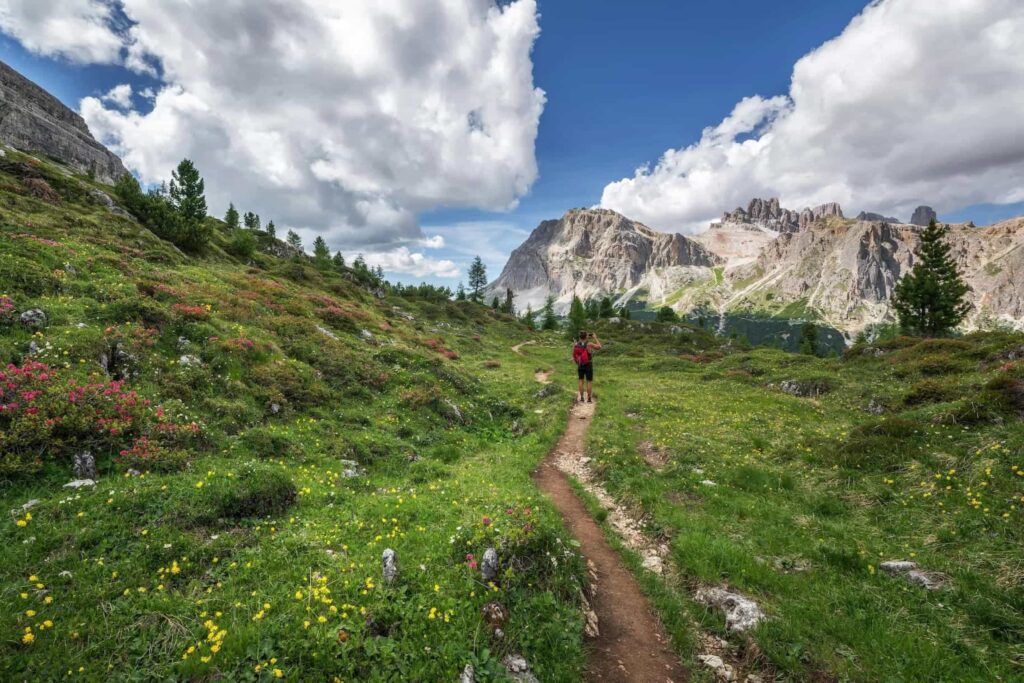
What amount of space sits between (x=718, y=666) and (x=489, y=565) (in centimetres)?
485

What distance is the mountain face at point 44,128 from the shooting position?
14762cm

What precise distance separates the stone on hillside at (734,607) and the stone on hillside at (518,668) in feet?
15.0

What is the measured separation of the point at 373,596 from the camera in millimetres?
8031

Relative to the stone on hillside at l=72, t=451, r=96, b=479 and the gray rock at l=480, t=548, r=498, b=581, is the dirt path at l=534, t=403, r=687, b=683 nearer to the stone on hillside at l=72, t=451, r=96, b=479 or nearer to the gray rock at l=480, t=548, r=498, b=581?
the gray rock at l=480, t=548, r=498, b=581

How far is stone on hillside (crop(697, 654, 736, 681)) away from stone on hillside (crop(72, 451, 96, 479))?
49.3ft

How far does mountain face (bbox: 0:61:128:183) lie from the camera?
147625mm

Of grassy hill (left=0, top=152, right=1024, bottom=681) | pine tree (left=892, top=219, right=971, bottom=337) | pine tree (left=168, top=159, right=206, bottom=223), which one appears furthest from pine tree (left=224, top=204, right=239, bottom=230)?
pine tree (left=892, top=219, right=971, bottom=337)

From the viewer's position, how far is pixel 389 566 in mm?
8812

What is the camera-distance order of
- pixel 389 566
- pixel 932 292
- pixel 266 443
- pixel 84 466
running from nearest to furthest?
pixel 389 566 < pixel 84 466 < pixel 266 443 < pixel 932 292

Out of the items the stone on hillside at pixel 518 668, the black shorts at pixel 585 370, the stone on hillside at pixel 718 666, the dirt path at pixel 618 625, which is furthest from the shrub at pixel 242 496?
the black shorts at pixel 585 370

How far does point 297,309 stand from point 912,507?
36778 mm

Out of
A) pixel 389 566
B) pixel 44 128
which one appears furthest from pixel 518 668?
pixel 44 128

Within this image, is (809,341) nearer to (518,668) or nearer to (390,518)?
(390,518)

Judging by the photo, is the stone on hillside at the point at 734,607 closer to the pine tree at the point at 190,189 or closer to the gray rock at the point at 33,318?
the gray rock at the point at 33,318
